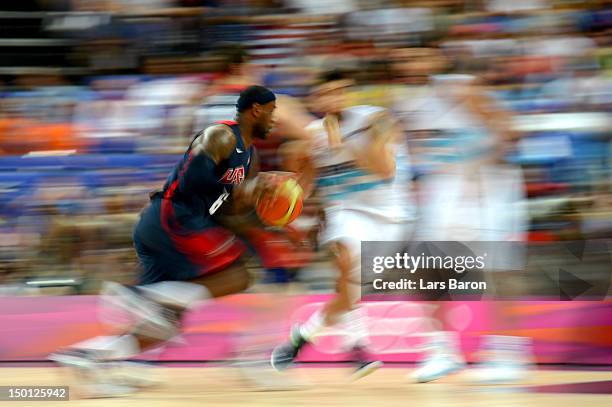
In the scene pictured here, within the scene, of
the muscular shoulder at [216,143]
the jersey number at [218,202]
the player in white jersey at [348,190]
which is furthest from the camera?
the player in white jersey at [348,190]

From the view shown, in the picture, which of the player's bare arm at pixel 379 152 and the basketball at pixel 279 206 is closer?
the basketball at pixel 279 206

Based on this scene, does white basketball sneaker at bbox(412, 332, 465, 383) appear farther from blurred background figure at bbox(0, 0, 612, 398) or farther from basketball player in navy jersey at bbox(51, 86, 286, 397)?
basketball player in navy jersey at bbox(51, 86, 286, 397)

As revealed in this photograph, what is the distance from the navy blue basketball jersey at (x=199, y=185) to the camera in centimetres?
533

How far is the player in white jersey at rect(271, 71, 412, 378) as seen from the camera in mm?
5836

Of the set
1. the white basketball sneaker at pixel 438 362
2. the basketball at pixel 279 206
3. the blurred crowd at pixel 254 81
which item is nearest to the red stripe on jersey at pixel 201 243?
the basketball at pixel 279 206

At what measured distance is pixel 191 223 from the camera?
5.37m

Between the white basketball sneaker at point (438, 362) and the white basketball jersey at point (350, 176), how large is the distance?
0.72 metres

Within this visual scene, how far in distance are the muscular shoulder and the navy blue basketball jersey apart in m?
0.03

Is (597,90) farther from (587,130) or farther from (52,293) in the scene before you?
(52,293)

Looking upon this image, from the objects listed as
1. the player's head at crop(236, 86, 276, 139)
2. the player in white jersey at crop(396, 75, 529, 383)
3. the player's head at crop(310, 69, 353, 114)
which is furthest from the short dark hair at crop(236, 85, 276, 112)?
the player in white jersey at crop(396, 75, 529, 383)

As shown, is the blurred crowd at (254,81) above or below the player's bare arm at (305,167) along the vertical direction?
above

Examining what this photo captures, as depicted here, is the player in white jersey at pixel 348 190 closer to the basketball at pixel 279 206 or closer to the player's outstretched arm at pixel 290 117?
the basketball at pixel 279 206

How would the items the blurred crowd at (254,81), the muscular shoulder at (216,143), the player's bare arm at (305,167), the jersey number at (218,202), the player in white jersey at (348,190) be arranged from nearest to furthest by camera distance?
the muscular shoulder at (216,143)
the jersey number at (218,202)
the player in white jersey at (348,190)
the player's bare arm at (305,167)
the blurred crowd at (254,81)

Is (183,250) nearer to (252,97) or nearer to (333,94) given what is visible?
(252,97)
